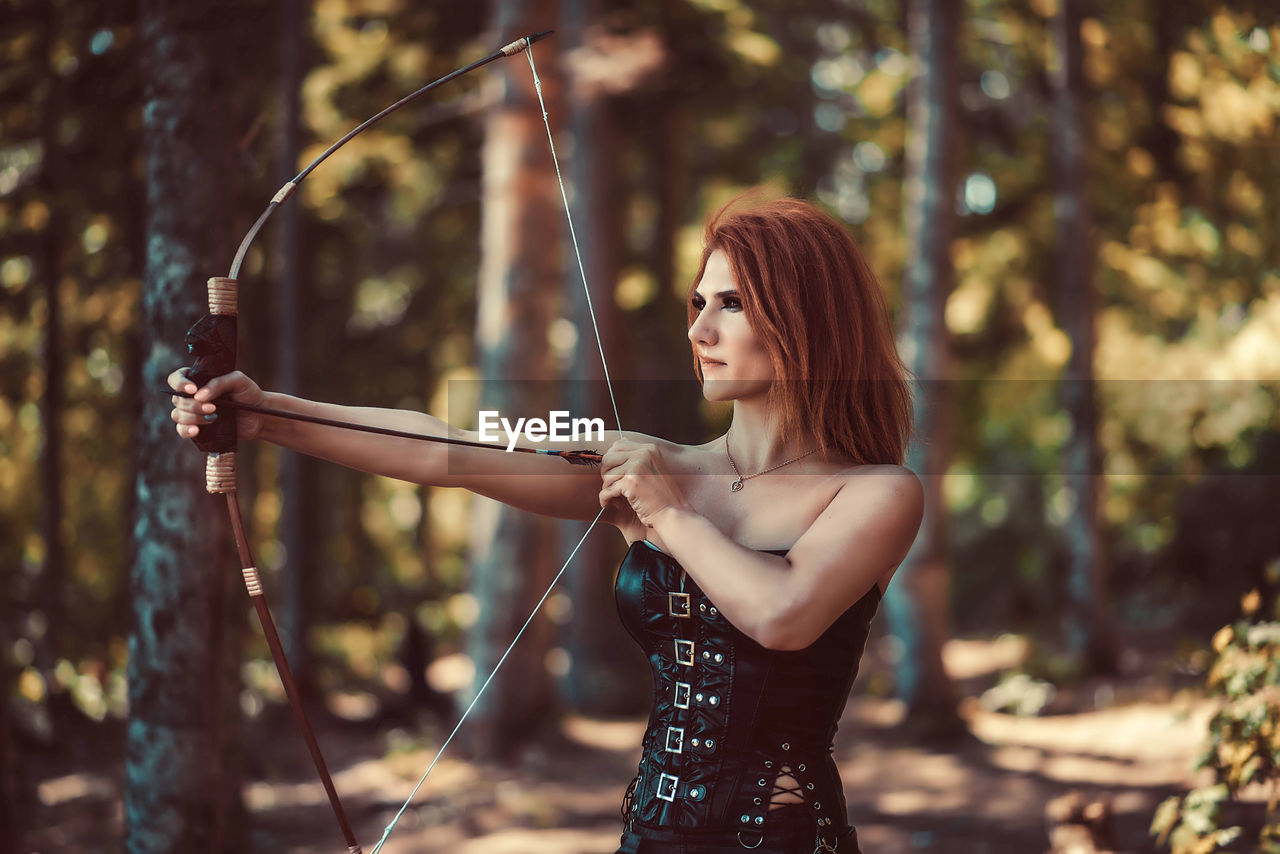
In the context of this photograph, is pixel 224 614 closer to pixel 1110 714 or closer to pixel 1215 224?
pixel 1110 714

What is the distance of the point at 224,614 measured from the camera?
3631mm

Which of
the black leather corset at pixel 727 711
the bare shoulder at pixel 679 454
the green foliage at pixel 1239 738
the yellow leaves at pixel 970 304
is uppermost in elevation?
the yellow leaves at pixel 970 304

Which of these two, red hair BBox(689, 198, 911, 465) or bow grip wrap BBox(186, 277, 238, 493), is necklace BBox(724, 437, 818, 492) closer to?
red hair BBox(689, 198, 911, 465)

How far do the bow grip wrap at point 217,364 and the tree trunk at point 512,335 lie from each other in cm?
568

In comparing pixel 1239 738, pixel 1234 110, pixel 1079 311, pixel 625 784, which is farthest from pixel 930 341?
Answer: pixel 1239 738

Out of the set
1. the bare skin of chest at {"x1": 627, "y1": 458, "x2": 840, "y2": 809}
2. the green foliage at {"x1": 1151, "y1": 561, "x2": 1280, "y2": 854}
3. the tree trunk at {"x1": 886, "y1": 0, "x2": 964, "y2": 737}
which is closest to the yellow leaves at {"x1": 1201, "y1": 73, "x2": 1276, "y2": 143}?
the tree trunk at {"x1": 886, "y1": 0, "x2": 964, "y2": 737}

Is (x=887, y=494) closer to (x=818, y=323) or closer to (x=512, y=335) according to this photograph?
(x=818, y=323)

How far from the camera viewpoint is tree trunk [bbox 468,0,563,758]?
8.35m

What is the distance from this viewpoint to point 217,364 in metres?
2.45

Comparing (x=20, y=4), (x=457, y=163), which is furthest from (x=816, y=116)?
(x=20, y=4)

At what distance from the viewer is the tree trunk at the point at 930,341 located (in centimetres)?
898

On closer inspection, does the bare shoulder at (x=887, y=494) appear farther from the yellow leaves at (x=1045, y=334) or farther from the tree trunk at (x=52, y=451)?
the yellow leaves at (x=1045, y=334)

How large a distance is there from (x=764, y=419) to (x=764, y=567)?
1.59 feet

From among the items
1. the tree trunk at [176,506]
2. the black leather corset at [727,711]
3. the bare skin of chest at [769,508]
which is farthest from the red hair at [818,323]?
the tree trunk at [176,506]
